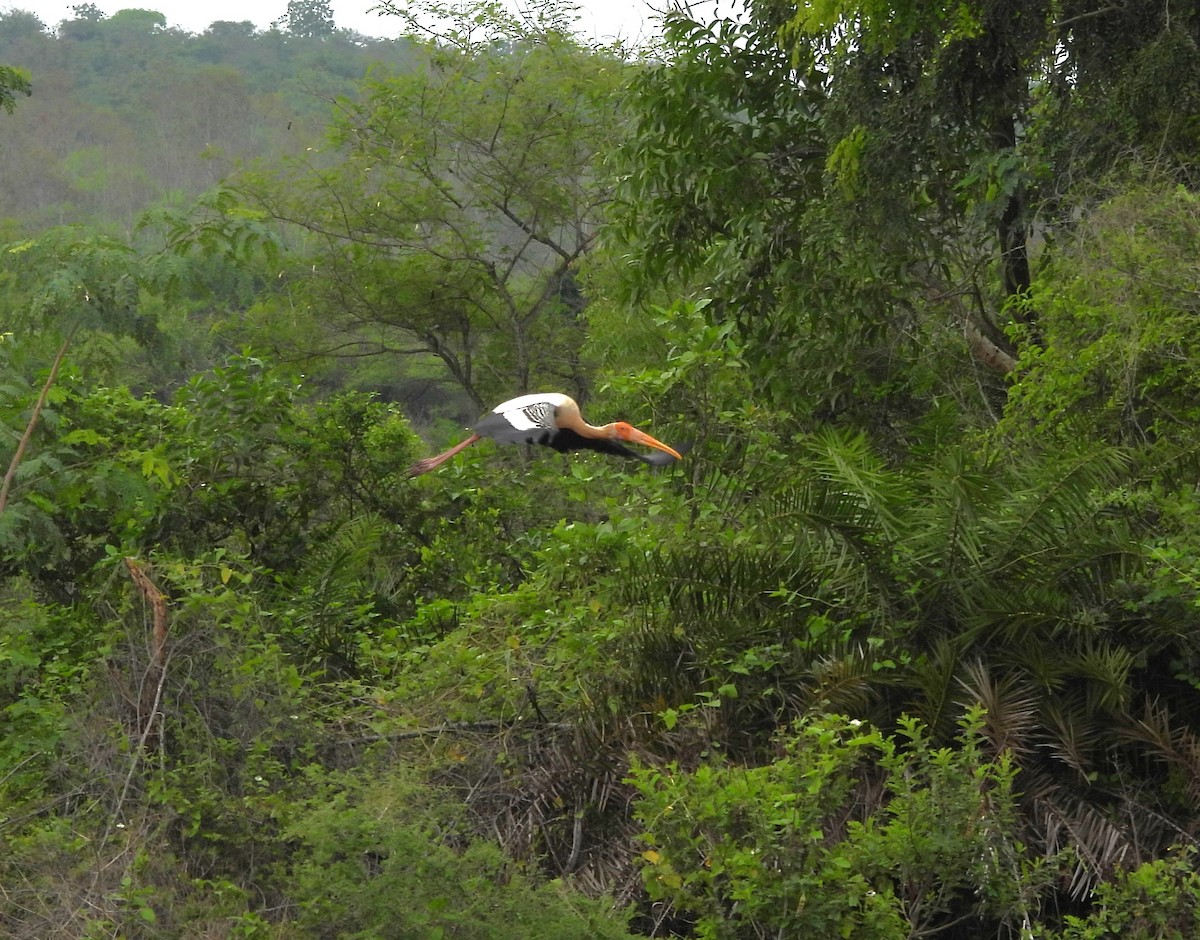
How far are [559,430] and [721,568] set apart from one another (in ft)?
2.47

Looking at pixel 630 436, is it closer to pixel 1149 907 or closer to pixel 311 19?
pixel 1149 907

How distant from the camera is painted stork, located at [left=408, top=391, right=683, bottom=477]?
5.36 m

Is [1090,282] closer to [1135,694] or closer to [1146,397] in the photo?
[1146,397]

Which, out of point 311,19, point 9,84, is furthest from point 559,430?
point 311,19

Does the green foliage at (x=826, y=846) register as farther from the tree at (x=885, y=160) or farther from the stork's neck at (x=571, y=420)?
the tree at (x=885, y=160)

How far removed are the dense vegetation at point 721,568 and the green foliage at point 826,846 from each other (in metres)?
0.02

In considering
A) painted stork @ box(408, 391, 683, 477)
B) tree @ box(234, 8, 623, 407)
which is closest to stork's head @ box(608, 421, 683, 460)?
painted stork @ box(408, 391, 683, 477)

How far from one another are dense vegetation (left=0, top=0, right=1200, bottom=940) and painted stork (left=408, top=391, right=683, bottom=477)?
14.9 inches

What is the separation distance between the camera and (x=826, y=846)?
4441mm

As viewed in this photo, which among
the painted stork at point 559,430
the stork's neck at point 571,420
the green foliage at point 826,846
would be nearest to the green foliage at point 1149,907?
the green foliage at point 826,846

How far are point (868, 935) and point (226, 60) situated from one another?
206ft

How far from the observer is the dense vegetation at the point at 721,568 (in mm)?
4281

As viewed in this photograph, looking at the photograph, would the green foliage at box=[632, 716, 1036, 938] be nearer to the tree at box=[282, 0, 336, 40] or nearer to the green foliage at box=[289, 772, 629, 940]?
the green foliage at box=[289, 772, 629, 940]

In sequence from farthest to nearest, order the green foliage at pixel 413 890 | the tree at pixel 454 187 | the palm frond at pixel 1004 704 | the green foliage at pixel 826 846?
the tree at pixel 454 187 → the palm frond at pixel 1004 704 → the green foliage at pixel 826 846 → the green foliage at pixel 413 890
